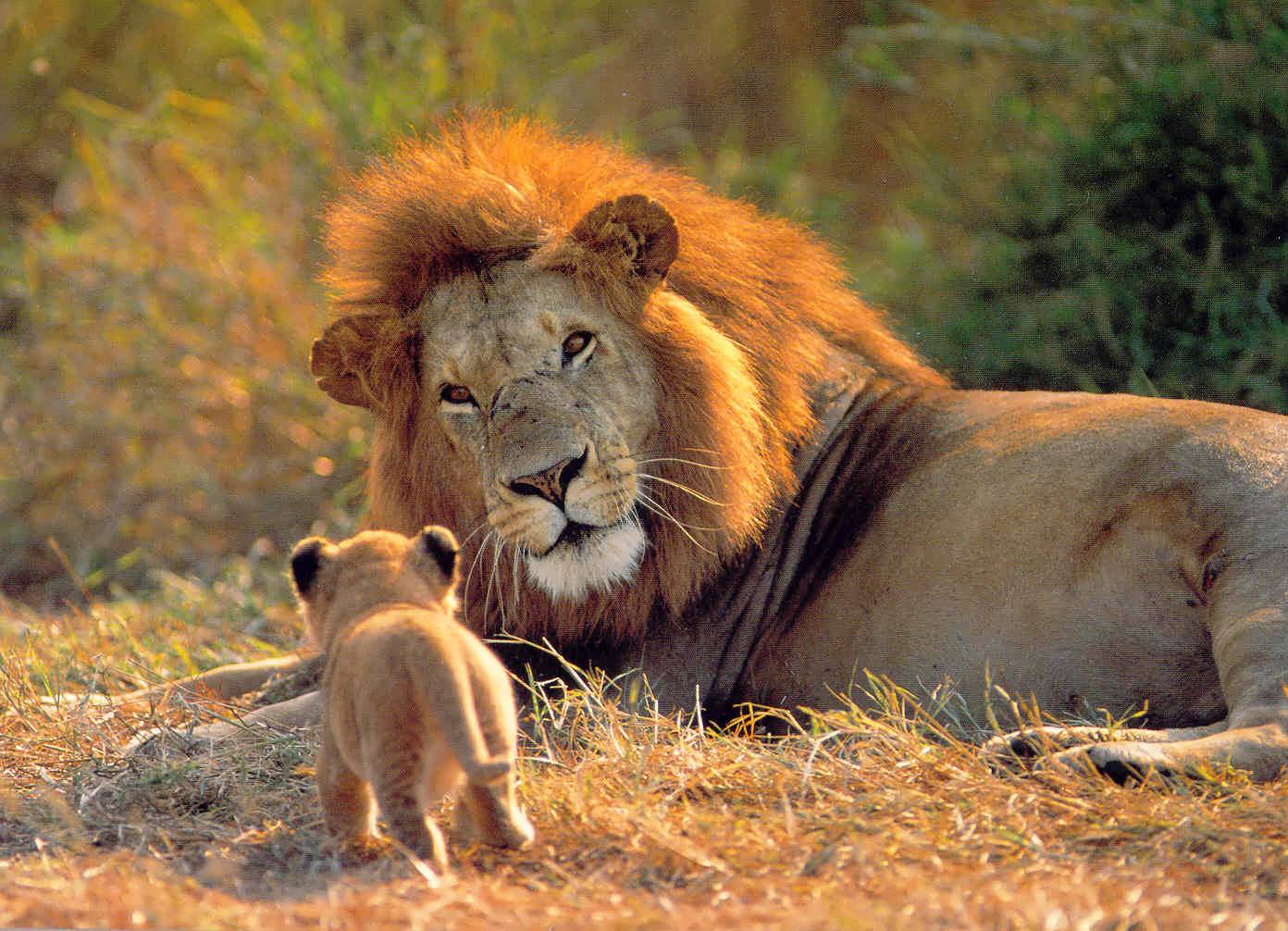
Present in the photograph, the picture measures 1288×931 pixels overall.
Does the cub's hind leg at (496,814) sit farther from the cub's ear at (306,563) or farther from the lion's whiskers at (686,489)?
the lion's whiskers at (686,489)

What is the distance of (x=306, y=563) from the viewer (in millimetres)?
3109

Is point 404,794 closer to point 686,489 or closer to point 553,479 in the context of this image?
point 553,479

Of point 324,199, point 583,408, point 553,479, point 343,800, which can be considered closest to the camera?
point 343,800

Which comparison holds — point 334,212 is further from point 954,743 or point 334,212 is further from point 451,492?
point 954,743

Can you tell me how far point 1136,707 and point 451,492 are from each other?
1710mm

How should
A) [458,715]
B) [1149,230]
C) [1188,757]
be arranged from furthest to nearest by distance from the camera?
[1149,230], [1188,757], [458,715]

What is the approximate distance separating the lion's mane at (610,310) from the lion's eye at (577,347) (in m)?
0.10

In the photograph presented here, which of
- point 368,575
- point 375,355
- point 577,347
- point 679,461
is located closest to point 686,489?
point 679,461

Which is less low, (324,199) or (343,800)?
(324,199)

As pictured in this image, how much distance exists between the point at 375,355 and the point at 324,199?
3007 mm

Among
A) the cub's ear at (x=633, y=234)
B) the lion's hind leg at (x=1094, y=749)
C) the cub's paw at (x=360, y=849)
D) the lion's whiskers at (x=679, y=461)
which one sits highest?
the cub's ear at (x=633, y=234)

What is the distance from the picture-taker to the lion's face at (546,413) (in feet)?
11.9

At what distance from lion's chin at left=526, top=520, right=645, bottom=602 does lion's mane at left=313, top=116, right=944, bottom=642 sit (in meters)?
0.14

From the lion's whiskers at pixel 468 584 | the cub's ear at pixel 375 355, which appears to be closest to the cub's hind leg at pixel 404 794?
the lion's whiskers at pixel 468 584
